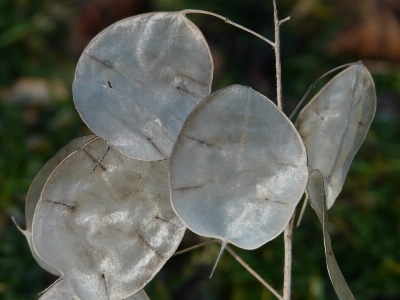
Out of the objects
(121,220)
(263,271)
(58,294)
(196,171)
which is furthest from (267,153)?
(263,271)

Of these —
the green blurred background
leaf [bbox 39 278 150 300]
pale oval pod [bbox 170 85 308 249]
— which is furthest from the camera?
the green blurred background

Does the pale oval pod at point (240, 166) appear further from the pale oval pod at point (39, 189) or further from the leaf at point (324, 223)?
the pale oval pod at point (39, 189)

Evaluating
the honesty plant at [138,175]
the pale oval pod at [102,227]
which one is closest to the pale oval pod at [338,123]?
the honesty plant at [138,175]

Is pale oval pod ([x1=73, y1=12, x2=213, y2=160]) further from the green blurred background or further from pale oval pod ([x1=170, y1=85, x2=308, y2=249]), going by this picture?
the green blurred background

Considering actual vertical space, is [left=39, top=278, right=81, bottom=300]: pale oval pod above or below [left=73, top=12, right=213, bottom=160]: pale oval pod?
below

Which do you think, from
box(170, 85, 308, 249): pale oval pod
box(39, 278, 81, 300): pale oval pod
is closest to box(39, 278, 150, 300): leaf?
box(39, 278, 81, 300): pale oval pod

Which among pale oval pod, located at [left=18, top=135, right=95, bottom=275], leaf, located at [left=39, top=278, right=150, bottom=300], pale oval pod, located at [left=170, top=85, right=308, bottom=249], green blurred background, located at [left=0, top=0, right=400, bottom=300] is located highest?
pale oval pod, located at [left=170, top=85, right=308, bottom=249]
